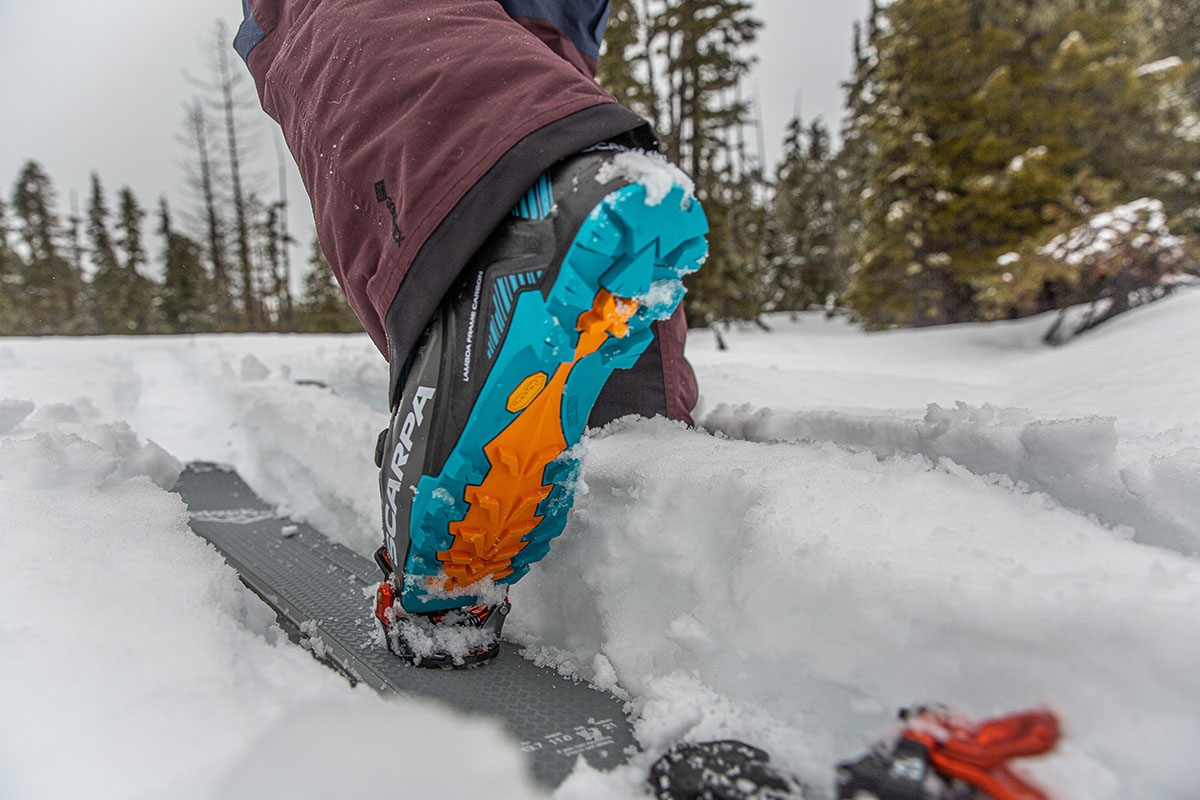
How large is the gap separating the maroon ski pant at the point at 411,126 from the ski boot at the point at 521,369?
3cm

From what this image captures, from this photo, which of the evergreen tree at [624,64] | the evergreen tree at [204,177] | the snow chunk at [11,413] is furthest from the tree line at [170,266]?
the snow chunk at [11,413]

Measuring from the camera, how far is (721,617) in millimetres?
683

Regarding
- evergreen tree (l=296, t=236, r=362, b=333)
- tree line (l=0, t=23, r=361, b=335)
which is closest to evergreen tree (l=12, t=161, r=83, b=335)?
tree line (l=0, t=23, r=361, b=335)

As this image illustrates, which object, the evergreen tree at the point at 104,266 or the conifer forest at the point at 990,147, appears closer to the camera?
the conifer forest at the point at 990,147

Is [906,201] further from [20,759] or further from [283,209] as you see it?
[283,209]

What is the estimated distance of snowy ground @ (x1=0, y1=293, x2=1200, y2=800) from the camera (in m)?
0.47

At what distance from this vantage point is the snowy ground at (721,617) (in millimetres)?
470

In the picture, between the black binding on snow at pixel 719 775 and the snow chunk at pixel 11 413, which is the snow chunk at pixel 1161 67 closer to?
the black binding on snow at pixel 719 775

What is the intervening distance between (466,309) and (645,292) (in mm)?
199

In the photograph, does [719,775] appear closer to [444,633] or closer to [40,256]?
[444,633]

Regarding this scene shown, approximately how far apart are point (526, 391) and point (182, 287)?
2379 cm

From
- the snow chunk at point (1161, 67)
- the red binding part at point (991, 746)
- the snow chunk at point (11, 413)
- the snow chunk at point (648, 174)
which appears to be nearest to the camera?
the red binding part at point (991, 746)

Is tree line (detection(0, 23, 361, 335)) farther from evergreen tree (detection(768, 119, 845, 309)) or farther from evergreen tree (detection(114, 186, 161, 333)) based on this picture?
evergreen tree (detection(768, 119, 845, 309))

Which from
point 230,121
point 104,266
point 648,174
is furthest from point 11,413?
point 104,266
